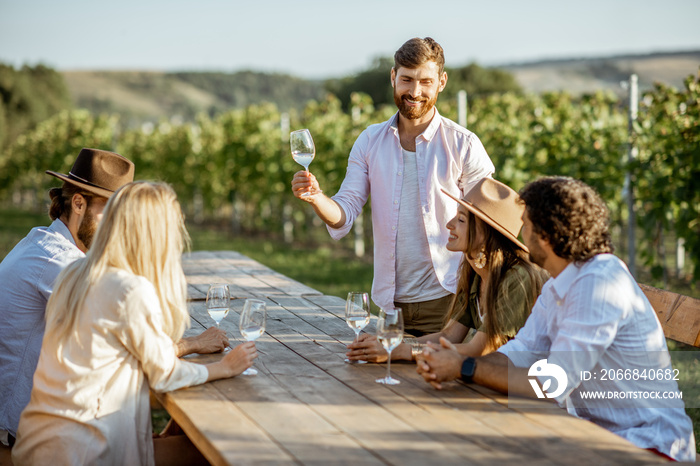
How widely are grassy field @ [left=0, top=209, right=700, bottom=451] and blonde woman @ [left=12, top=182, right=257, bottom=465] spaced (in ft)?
6.75

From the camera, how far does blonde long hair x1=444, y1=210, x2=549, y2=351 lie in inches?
103

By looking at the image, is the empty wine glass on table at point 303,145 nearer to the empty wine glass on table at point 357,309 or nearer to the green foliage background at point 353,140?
the empty wine glass on table at point 357,309

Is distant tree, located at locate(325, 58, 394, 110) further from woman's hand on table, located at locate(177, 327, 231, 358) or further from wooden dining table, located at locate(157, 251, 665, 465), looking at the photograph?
wooden dining table, located at locate(157, 251, 665, 465)

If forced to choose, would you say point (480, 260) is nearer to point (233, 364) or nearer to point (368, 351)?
point (368, 351)

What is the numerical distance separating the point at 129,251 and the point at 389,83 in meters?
34.4

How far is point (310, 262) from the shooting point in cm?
1034

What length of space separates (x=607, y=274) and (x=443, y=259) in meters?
1.33

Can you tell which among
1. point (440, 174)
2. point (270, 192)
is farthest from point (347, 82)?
point (440, 174)

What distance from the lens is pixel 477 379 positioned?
226 cm

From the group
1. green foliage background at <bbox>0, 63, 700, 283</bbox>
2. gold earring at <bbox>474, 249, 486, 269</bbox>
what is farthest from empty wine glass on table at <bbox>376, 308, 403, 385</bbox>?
green foliage background at <bbox>0, 63, 700, 283</bbox>

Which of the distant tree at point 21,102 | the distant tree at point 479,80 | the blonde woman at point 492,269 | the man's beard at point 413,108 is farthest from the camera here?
the distant tree at point 21,102

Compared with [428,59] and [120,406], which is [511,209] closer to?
[428,59]

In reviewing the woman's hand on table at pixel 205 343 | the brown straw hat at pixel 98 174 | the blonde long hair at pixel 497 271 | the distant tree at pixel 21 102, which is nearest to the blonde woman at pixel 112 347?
the woman's hand on table at pixel 205 343

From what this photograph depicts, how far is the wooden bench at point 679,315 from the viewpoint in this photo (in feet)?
8.68
